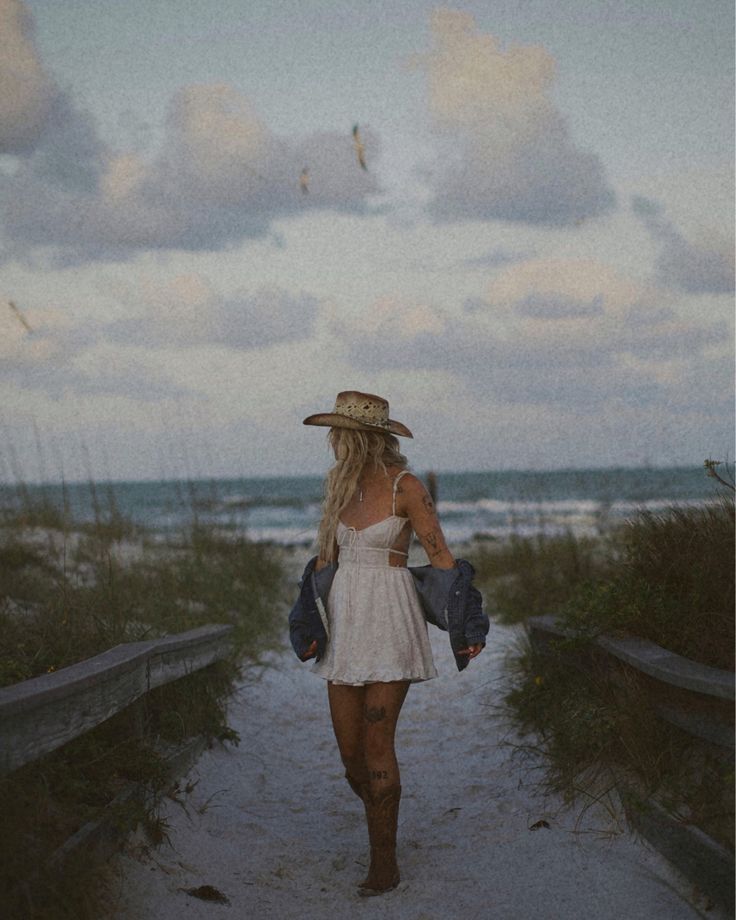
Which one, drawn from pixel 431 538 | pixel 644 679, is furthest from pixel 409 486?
pixel 644 679

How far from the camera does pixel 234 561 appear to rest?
407 inches

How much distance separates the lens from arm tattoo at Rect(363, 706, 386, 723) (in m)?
4.08

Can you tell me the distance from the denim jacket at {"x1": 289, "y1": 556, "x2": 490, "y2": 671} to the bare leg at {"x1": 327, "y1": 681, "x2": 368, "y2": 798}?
9.0 inches

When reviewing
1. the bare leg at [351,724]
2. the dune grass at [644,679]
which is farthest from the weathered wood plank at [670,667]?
the bare leg at [351,724]

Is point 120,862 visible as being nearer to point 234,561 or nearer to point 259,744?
point 259,744

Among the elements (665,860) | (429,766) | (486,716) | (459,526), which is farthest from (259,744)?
(459,526)

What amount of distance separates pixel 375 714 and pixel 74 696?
136 cm

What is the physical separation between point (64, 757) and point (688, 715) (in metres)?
2.75

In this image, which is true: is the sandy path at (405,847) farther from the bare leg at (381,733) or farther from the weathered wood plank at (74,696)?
the weathered wood plank at (74,696)

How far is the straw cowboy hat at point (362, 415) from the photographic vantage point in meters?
4.31

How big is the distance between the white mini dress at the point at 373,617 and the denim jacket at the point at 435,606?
46mm

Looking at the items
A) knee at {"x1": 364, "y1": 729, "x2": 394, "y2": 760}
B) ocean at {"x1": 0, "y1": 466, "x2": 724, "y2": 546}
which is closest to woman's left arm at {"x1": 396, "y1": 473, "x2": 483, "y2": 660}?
knee at {"x1": 364, "y1": 729, "x2": 394, "y2": 760}

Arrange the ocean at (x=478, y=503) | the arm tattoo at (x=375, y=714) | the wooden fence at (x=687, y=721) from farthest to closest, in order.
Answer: the ocean at (x=478, y=503)
the arm tattoo at (x=375, y=714)
the wooden fence at (x=687, y=721)

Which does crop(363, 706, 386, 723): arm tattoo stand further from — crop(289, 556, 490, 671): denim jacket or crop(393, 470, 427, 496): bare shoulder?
crop(393, 470, 427, 496): bare shoulder
